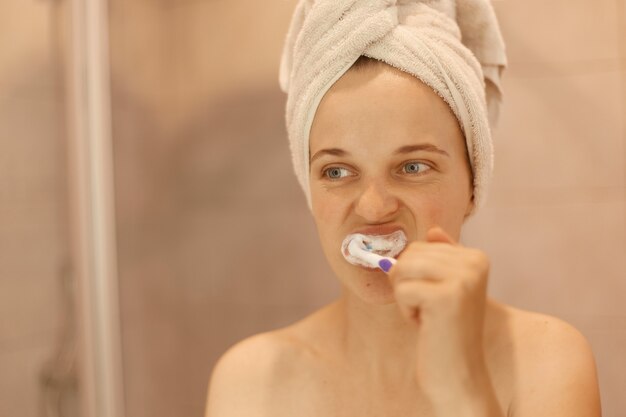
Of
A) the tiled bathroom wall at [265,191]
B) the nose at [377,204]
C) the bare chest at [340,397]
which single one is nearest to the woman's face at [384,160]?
the nose at [377,204]

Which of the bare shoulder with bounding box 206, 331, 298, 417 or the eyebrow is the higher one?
the eyebrow

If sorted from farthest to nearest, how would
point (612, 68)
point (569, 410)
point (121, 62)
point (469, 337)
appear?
point (121, 62)
point (612, 68)
point (569, 410)
point (469, 337)

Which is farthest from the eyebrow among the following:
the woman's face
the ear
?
the ear

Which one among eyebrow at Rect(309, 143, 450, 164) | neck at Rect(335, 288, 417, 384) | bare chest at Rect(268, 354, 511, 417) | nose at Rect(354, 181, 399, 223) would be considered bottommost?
bare chest at Rect(268, 354, 511, 417)

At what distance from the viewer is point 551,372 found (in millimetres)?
743

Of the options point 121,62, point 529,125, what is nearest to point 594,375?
point 529,125

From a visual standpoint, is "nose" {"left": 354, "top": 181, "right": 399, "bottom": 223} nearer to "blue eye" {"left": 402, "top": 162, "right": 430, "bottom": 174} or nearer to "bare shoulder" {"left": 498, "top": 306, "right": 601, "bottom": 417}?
"blue eye" {"left": 402, "top": 162, "right": 430, "bottom": 174}

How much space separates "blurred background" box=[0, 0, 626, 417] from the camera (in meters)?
1.10

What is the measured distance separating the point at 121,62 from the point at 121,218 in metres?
0.30

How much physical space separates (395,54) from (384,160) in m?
0.12

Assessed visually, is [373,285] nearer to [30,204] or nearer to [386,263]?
[386,263]

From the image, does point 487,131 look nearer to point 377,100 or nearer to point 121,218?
point 377,100

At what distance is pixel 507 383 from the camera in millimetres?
763

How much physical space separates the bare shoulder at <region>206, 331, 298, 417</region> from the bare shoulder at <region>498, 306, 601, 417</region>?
0.30 m
